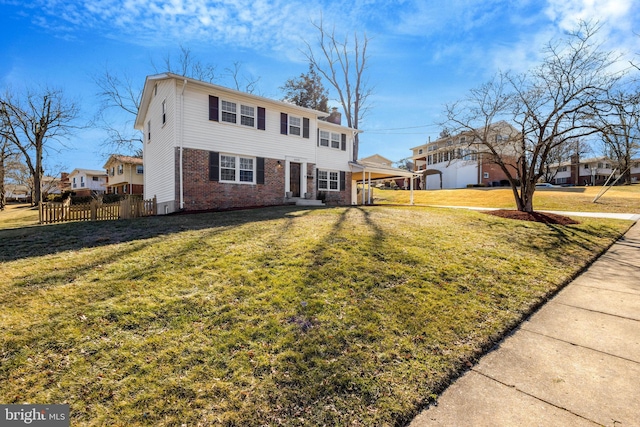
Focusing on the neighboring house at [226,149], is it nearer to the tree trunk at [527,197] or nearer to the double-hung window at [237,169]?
the double-hung window at [237,169]

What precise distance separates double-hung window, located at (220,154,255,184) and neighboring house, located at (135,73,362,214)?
0.05m

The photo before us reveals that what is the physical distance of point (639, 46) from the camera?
37.8 feet

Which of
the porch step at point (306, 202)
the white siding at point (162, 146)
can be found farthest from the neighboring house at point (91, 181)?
the porch step at point (306, 202)

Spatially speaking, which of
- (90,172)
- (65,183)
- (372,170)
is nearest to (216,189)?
(372,170)

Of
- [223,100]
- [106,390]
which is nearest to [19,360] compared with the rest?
[106,390]

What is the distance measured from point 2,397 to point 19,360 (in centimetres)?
44

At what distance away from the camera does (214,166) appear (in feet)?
45.8

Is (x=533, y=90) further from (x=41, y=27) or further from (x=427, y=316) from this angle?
(x=41, y=27)

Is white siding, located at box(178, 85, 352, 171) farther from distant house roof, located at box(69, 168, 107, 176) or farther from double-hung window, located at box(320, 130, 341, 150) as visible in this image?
distant house roof, located at box(69, 168, 107, 176)

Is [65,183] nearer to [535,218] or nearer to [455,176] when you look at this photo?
[455,176]

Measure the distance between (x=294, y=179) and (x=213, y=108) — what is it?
18.2 feet

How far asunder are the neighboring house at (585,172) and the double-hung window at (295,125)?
49.7m

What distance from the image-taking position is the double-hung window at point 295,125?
16.7 meters

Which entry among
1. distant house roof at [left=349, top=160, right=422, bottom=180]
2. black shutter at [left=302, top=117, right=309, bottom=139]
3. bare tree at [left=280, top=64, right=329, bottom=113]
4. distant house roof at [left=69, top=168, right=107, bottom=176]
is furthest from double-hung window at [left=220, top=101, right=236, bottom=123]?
distant house roof at [left=69, top=168, right=107, bottom=176]
